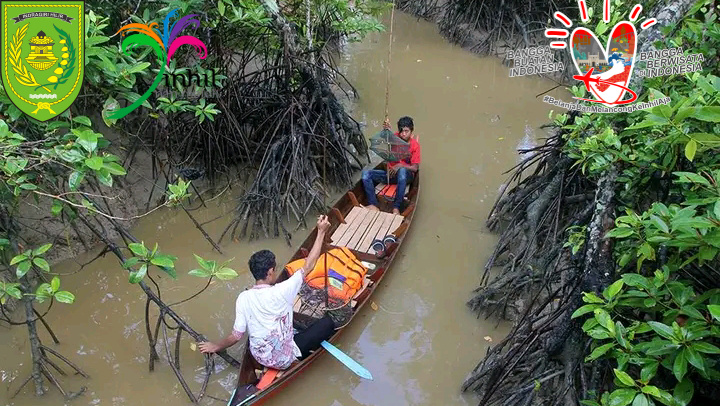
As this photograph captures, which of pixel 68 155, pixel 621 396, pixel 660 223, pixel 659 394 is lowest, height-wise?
pixel 621 396

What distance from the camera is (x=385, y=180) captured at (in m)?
5.82

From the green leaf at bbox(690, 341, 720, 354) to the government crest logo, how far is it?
3434 mm

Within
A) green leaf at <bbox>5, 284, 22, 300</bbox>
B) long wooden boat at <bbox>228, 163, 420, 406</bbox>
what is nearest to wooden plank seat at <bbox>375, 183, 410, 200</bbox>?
long wooden boat at <bbox>228, 163, 420, 406</bbox>

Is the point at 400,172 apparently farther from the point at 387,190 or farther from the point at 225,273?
the point at 225,273

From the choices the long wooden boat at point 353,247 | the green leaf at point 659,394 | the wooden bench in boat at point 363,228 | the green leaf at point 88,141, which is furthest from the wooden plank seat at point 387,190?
the green leaf at point 659,394

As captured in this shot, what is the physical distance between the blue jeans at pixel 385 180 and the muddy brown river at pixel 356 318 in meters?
0.33

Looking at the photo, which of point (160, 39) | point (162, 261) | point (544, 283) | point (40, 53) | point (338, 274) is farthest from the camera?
point (160, 39)

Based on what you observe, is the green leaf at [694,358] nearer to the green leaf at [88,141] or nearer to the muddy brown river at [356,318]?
the muddy brown river at [356,318]

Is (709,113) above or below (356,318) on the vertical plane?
above

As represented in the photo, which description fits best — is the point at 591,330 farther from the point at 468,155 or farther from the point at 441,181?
the point at 468,155

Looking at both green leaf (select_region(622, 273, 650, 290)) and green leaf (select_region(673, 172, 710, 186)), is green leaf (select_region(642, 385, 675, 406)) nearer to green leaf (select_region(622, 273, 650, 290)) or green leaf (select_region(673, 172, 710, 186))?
green leaf (select_region(622, 273, 650, 290))

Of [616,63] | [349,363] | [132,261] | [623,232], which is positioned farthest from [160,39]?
[623,232]

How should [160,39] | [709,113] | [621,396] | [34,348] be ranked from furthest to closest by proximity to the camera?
[160,39], [34,348], [621,396], [709,113]

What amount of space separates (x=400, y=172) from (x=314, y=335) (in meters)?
2.33
